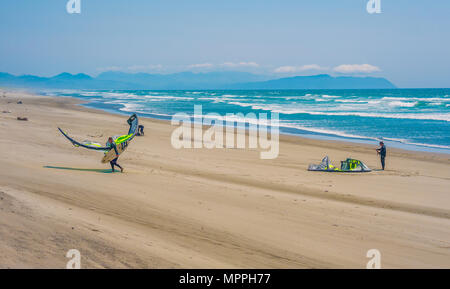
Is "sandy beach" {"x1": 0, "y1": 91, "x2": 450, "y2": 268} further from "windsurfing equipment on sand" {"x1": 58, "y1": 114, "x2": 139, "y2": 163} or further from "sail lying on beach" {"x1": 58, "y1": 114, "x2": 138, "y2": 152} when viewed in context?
"sail lying on beach" {"x1": 58, "y1": 114, "x2": 138, "y2": 152}

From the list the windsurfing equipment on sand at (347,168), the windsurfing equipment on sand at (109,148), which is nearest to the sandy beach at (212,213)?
the windsurfing equipment on sand at (347,168)

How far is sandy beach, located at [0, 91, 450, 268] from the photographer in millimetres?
5863

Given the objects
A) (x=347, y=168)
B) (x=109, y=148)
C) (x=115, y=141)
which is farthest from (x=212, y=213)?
(x=347, y=168)

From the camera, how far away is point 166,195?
9.12 metres

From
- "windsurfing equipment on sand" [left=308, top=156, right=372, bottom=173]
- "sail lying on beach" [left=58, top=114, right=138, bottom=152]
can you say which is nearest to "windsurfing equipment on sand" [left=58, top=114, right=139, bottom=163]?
"sail lying on beach" [left=58, top=114, right=138, bottom=152]

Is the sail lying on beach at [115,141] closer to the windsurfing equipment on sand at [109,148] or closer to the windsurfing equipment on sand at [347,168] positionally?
the windsurfing equipment on sand at [109,148]

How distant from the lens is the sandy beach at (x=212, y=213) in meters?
5.86

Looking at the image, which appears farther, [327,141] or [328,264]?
[327,141]

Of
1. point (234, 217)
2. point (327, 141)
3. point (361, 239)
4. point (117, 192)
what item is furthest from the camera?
point (327, 141)

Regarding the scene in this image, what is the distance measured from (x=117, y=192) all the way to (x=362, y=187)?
24.1 ft

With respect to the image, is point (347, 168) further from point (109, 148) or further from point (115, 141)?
point (109, 148)

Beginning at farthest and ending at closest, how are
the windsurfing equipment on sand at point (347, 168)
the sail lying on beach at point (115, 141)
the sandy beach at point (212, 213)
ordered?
the windsurfing equipment on sand at point (347, 168), the sail lying on beach at point (115, 141), the sandy beach at point (212, 213)
